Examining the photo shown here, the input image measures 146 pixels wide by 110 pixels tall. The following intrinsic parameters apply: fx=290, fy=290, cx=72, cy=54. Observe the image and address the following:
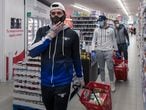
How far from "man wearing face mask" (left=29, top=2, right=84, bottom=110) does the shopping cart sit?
1.05 m

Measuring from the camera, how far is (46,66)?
2.82m

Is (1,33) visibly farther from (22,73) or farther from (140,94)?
(140,94)

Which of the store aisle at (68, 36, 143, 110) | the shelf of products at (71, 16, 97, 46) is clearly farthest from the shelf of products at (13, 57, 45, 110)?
the shelf of products at (71, 16, 97, 46)

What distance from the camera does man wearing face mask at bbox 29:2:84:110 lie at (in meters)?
2.79

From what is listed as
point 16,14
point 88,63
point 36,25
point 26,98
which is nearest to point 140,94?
point 88,63

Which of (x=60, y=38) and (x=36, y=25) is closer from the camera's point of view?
(x=60, y=38)

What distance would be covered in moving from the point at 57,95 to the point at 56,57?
371 millimetres

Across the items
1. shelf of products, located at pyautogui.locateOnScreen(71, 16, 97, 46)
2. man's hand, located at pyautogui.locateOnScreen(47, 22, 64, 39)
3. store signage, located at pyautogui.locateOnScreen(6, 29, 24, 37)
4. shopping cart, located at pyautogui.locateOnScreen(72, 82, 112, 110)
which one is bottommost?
shopping cart, located at pyautogui.locateOnScreen(72, 82, 112, 110)

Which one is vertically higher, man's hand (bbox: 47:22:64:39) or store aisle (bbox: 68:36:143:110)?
man's hand (bbox: 47:22:64:39)

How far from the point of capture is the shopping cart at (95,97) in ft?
13.4

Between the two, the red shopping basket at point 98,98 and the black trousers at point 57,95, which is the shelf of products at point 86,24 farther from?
the black trousers at point 57,95

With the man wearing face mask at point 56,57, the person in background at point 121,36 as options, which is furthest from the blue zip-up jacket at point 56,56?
the person in background at point 121,36

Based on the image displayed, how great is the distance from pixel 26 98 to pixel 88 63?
222 centimetres

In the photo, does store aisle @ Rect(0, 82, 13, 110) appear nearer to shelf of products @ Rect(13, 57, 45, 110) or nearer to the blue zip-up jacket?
shelf of products @ Rect(13, 57, 45, 110)
